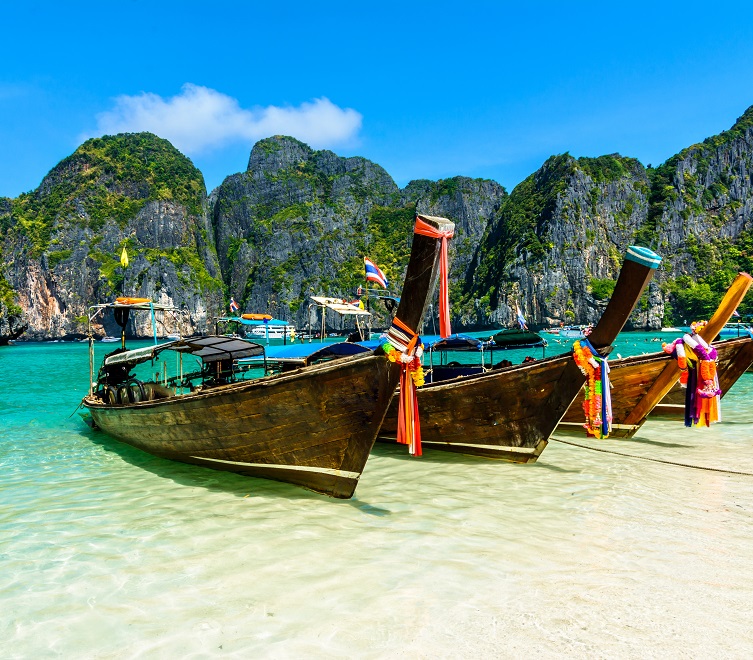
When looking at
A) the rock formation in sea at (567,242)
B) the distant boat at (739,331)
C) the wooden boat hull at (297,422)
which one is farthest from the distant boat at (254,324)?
the rock formation in sea at (567,242)

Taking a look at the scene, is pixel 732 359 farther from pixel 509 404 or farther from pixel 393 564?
A: pixel 393 564

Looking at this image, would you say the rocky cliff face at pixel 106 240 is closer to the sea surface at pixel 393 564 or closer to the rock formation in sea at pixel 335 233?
the rock formation in sea at pixel 335 233

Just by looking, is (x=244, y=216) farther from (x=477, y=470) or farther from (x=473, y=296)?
(x=477, y=470)

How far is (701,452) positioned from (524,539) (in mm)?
6159

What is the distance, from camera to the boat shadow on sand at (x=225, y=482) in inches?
249

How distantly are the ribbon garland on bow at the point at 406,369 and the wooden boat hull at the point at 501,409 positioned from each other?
2.72m

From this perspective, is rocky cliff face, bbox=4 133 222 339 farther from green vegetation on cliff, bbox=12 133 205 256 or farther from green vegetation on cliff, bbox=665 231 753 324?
green vegetation on cliff, bbox=665 231 753 324

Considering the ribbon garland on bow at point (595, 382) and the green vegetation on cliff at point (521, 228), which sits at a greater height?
the green vegetation on cliff at point (521, 228)

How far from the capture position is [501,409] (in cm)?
789

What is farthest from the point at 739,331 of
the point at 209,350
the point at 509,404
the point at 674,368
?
the point at 209,350

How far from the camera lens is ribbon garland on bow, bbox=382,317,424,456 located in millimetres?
5359

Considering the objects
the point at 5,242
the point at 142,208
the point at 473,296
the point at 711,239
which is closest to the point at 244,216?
the point at 142,208

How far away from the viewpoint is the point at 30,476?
27.9 feet

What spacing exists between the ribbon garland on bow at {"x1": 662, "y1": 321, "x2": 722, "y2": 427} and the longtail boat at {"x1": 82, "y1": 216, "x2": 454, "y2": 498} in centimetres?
527
